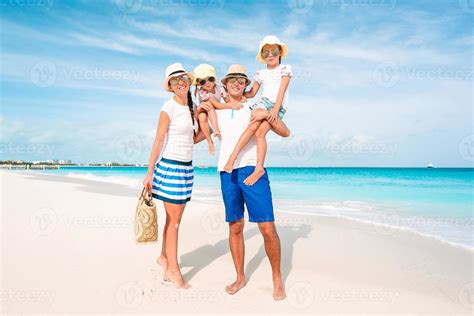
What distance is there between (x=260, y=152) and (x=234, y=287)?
145cm

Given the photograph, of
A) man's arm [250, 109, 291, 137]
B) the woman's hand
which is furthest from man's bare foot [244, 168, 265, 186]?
the woman's hand

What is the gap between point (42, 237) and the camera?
5355mm

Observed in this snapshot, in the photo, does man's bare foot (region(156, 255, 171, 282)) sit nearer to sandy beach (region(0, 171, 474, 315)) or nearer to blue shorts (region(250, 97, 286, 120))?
sandy beach (region(0, 171, 474, 315))

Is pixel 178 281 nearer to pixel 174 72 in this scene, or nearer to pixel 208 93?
pixel 208 93

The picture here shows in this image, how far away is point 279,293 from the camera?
3.41m

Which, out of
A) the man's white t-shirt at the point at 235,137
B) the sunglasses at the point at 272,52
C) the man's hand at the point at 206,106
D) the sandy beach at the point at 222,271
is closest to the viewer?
the sandy beach at the point at 222,271

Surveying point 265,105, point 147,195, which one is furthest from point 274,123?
point 147,195

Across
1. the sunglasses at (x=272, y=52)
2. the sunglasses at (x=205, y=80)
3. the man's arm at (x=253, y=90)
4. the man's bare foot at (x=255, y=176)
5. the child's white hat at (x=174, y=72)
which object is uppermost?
the sunglasses at (x=272, y=52)

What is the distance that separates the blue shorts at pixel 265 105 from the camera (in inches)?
140

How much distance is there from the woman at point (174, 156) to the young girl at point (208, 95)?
0.38 ft

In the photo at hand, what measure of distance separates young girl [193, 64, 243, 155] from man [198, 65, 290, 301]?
0.22 ft

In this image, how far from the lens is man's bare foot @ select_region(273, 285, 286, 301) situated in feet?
11.1

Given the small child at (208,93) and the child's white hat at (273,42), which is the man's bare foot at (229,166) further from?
the child's white hat at (273,42)

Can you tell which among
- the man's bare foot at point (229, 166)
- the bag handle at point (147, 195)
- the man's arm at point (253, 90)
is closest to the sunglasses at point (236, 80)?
the man's arm at point (253, 90)
